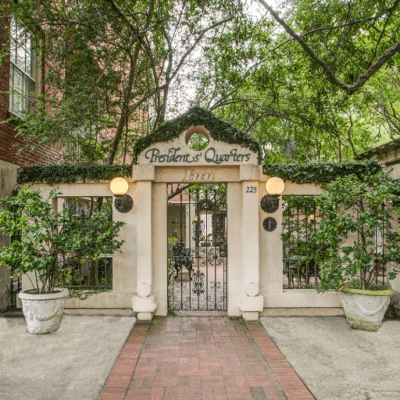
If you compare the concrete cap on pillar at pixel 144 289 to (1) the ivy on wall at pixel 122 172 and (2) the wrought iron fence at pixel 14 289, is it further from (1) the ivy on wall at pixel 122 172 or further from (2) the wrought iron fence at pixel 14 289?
(2) the wrought iron fence at pixel 14 289

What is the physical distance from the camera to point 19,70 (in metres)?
6.89

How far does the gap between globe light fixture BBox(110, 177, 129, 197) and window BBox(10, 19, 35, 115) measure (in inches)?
101

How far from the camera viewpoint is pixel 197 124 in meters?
5.98

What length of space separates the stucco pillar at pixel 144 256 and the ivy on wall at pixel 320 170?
2.42 meters

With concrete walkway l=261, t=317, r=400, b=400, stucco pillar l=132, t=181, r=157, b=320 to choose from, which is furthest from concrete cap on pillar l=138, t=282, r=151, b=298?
concrete walkway l=261, t=317, r=400, b=400

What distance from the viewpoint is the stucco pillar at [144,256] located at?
18.6ft

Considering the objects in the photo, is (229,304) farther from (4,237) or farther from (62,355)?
(4,237)

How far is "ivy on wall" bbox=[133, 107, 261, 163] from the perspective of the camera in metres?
5.93

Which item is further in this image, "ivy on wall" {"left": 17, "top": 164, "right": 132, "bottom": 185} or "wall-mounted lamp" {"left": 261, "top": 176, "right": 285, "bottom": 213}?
"ivy on wall" {"left": 17, "top": 164, "right": 132, "bottom": 185}

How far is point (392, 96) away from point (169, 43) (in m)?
8.60

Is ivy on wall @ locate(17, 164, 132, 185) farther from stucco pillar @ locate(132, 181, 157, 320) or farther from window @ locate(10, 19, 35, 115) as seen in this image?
window @ locate(10, 19, 35, 115)

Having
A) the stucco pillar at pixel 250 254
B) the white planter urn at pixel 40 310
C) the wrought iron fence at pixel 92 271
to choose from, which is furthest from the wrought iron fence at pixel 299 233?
the white planter urn at pixel 40 310

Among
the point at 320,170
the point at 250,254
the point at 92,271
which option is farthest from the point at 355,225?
the point at 92,271

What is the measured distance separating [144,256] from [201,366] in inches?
89.8
